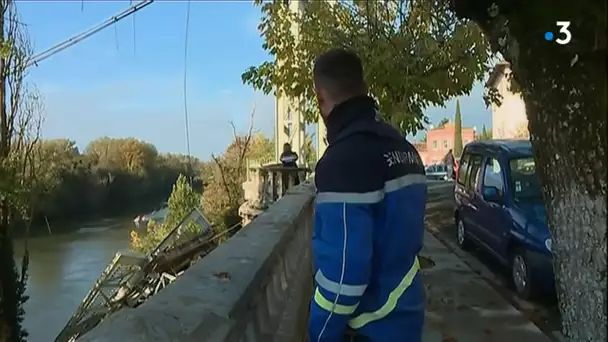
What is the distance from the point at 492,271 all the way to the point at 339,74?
8424 mm

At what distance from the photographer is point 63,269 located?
41.7 meters

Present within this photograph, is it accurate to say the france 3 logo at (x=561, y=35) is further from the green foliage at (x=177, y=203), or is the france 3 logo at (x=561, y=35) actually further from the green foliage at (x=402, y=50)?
the green foliage at (x=177, y=203)

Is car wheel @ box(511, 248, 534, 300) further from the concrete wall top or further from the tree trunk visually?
the tree trunk

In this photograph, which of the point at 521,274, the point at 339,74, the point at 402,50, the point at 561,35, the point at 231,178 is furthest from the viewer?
the point at 231,178

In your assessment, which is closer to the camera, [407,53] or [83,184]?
[407,53]

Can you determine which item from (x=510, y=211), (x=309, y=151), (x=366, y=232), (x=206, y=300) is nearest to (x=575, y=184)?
(x=366, y=232)

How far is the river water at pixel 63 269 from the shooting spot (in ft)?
102

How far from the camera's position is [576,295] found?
7.93 feet

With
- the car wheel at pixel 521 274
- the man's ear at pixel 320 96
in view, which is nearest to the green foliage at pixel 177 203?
the car wheel at pixel 521 274

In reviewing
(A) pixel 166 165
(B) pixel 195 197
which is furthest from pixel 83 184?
(B) pixel 195 197

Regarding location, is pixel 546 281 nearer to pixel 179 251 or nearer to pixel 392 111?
pixel 392 111

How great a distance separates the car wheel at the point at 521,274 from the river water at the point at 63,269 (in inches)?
594

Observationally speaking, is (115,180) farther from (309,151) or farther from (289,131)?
(289,131)

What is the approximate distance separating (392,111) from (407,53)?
0.78 metres
